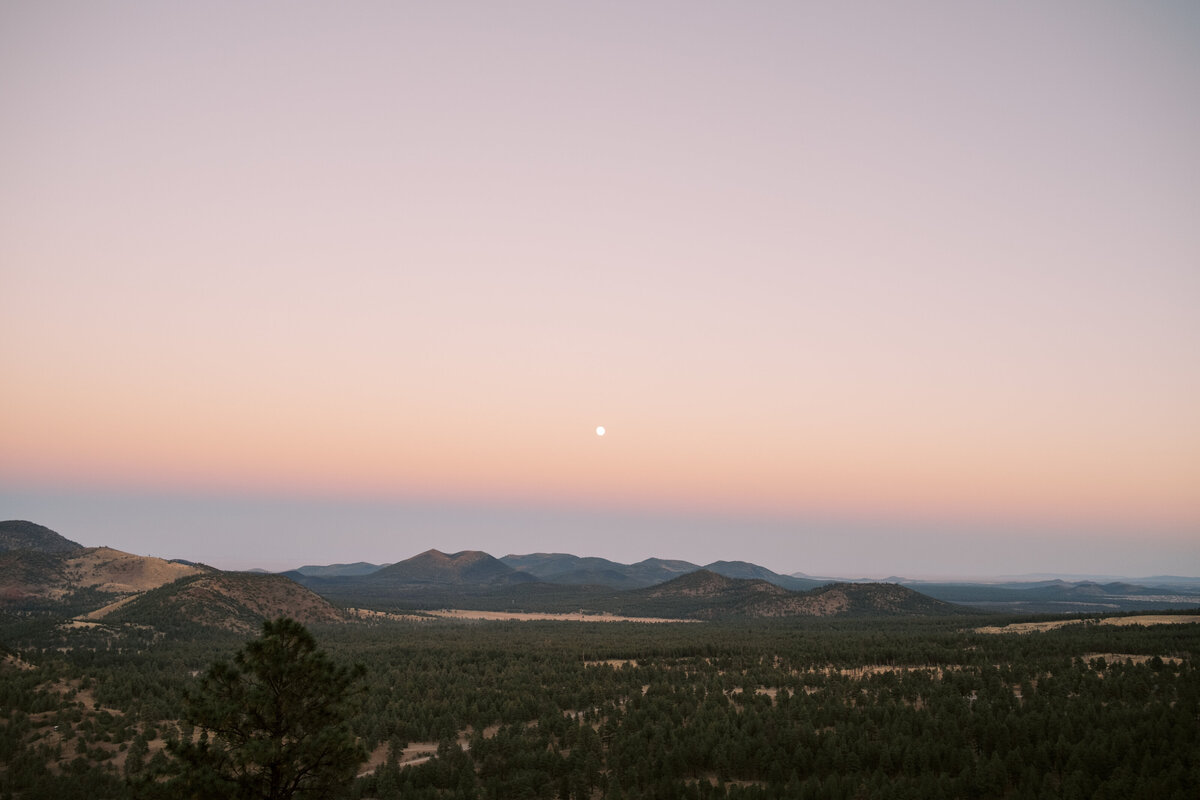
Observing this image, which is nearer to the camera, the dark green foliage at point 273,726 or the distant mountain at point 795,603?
the dark green foliage at point 273,726

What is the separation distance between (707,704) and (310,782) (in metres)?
24.6

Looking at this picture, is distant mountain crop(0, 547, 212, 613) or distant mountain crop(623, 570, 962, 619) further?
distant mountain crop(623, 570, 962, 619)

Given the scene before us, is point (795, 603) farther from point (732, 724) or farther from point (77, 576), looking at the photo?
point (77, 576)

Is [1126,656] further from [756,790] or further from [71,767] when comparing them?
[71,767]

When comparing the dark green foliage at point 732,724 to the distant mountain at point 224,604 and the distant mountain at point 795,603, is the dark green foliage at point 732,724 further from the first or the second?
the distant mountain at point 795,603

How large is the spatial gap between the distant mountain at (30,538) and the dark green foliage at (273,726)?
587ft

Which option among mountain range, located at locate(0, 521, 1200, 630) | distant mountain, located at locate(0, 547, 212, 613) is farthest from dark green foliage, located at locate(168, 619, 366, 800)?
distant mountain, located at locate(0, 547, 212, 613)

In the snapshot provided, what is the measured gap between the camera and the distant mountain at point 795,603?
138 meters

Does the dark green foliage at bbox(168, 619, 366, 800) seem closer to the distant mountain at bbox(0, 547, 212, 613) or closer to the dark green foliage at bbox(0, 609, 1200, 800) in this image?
the dark green foliage at bbox(0, 609, 1200, 800)

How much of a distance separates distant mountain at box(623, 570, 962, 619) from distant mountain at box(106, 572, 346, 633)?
6850cm

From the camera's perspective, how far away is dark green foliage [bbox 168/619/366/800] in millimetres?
22359

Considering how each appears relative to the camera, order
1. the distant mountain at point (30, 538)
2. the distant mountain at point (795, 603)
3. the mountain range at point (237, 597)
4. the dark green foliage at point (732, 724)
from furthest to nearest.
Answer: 1. the distant mountain at point (30, 538)
2. the distant mountain at point (795, 603)
3. the mountain range at point (237, 597)
4. the dark green foliage at point (732, 724)

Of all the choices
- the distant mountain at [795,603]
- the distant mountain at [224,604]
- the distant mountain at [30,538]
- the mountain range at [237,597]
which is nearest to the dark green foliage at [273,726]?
the distant mountain at [224,604]

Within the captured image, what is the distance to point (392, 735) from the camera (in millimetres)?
40594
